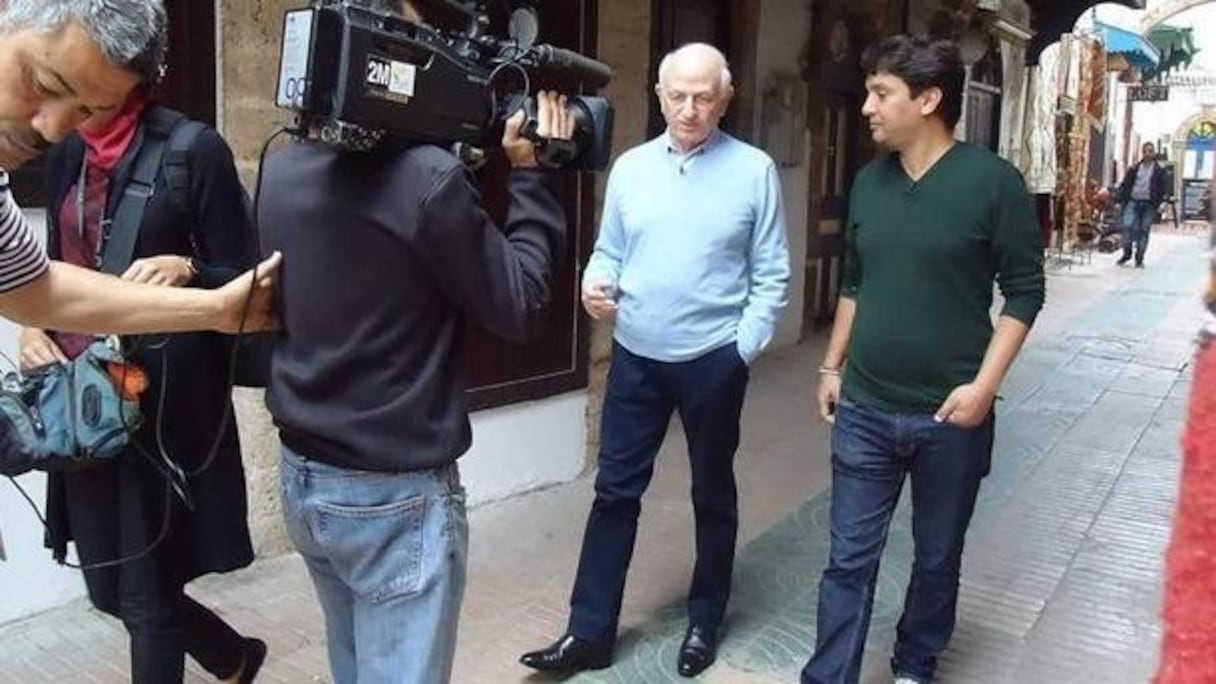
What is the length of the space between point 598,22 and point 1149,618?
10.3 feet

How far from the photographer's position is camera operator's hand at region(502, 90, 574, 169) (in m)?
1.89

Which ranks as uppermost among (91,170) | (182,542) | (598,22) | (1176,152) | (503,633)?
(1176,152)

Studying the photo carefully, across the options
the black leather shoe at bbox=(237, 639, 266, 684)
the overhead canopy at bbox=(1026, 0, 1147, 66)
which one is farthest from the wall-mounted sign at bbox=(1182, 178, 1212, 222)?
the black leather shoe at bbox=(237, 639, 266, 684)

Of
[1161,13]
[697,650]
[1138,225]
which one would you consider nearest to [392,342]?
[697,650]

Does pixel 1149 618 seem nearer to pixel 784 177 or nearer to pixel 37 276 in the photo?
pixel 37 276

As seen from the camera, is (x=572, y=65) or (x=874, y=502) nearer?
(x=572, y=65)

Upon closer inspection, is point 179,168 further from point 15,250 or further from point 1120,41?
point 1120,41

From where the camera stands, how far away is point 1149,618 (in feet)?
12.8

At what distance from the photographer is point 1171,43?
25.0m

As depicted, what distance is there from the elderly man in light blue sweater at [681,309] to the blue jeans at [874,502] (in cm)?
37

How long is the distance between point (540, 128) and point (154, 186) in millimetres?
952

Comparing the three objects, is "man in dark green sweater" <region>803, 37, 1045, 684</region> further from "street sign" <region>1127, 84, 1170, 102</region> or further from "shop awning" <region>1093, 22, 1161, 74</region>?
"street sign" <region>1127, 84, 1170, 102</region>

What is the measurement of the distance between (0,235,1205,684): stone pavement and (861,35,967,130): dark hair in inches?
42.0

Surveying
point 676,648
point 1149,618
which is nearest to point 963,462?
point 676,648
